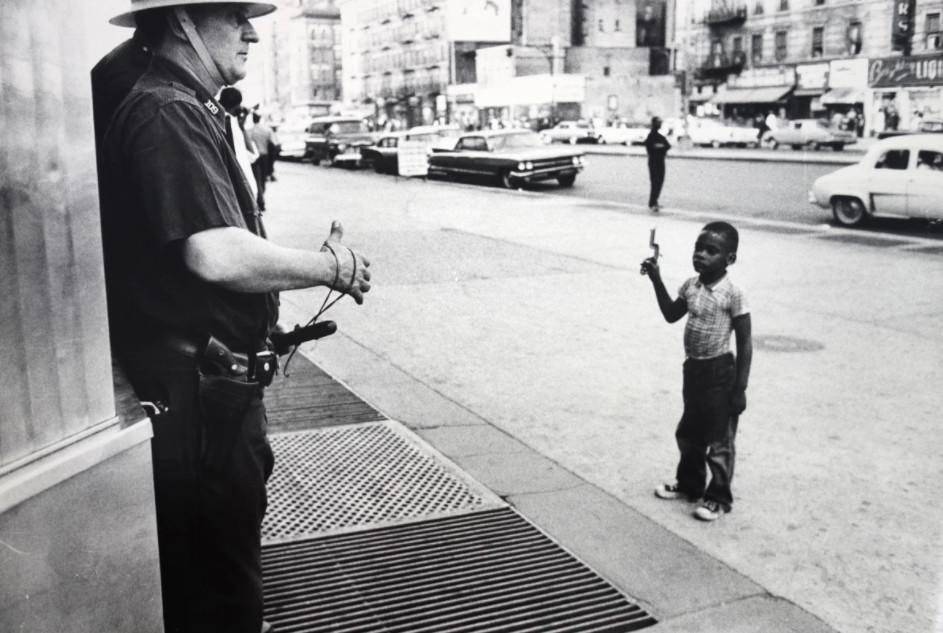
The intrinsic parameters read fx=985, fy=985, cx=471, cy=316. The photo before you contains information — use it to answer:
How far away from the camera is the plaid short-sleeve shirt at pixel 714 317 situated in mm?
4090

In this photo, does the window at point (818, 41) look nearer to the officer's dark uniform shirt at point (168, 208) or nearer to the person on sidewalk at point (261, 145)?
the person on sidewalk at point (261, 145)

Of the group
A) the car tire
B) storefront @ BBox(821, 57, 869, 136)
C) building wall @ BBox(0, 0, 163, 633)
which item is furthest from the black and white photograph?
storefront @ BBox(821, 57, 869, 136)

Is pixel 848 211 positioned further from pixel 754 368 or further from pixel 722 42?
pixel 722 42

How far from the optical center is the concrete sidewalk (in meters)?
3.29

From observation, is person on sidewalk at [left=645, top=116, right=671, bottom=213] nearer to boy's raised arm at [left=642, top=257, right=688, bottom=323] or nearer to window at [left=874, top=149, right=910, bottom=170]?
window at [left=874, top=149, right=910, bottom=170]

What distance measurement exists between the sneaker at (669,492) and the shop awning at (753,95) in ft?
188

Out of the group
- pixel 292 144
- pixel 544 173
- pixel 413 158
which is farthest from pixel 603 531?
pixel 292 144

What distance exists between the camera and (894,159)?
15.0 metres

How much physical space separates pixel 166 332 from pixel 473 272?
27.7 feet

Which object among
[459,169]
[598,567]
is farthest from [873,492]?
[459,169]

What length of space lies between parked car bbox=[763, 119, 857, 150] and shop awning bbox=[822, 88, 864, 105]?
11183 millimetres

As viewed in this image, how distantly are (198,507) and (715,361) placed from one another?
246cm

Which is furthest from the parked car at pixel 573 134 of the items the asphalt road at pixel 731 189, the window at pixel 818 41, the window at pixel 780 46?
the asphalt road at pixel 731 189

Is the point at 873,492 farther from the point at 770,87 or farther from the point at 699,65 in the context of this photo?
the point at 699,65
